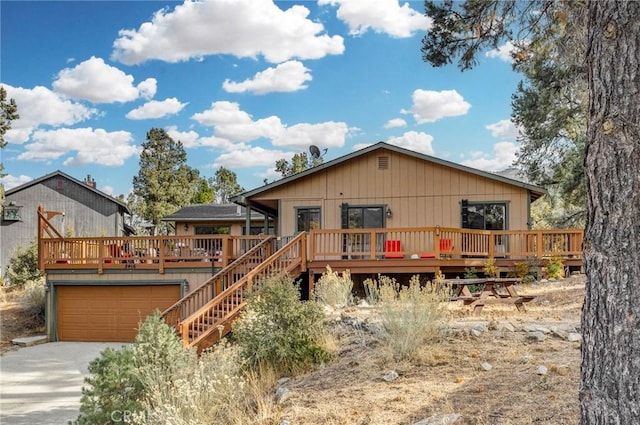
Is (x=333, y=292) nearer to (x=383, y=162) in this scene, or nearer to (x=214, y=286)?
(x=214, y=286)

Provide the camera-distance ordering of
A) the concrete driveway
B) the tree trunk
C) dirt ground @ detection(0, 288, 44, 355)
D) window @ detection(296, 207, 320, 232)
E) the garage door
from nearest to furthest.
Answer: the tree trunk, the concrete driveway, the garage door, dirt ground @ detection(0, 288, 44, 355), window @ detection(296, 207, 320, 232)

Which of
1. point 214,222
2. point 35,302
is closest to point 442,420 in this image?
point 35,302

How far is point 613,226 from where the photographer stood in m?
2.89

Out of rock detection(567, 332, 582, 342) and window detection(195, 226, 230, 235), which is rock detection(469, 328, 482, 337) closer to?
rock detection(567, 332, 582, 342)

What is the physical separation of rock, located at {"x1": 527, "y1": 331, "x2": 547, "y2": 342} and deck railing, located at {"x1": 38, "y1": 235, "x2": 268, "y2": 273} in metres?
9.35

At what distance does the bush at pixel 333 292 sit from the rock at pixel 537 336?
4.53m

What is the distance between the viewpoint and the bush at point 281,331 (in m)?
6.76

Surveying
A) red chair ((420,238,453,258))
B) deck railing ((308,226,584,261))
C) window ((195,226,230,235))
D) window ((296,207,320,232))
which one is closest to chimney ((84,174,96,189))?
window ((195,226,230,235))

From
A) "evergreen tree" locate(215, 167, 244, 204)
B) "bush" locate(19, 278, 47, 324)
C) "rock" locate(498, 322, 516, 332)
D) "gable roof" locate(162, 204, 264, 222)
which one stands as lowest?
"bush" locate(19, 278, 47, 324)

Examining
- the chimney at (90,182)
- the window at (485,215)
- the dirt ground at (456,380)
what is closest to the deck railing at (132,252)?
the window at (485,215)

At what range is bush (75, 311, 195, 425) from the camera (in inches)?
210

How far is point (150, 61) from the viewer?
85.9 feet

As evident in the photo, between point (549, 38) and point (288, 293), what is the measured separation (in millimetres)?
5749

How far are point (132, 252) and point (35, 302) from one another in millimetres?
5598
